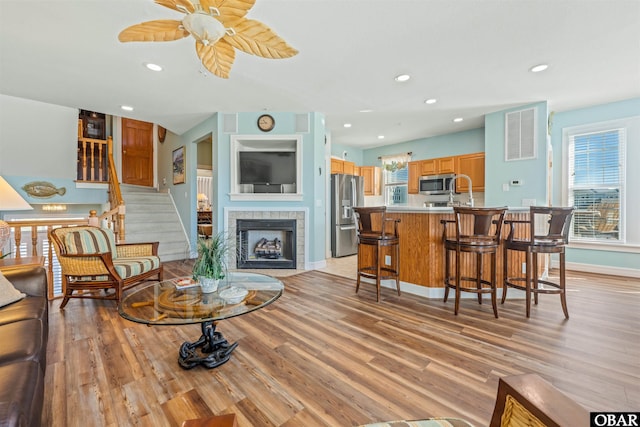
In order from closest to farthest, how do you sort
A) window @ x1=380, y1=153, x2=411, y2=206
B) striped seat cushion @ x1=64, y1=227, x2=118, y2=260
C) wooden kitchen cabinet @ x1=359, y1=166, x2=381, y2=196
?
striped seat cushion @ x1=64, y1=227, x2=118, y2=260 → window @ x1=380, y1=153, x2=411, y2=206 → wooden kitchen cabinet @ x1=359, y1=166, x2=381, y2=196

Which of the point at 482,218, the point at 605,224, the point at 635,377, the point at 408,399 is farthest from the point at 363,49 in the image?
the point at 605,224

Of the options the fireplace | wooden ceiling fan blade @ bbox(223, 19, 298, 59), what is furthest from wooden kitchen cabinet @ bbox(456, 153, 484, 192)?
wooden ceiling fan blade @ bbox(223, 19, 298, 59)

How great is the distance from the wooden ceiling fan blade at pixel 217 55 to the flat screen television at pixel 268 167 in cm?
238

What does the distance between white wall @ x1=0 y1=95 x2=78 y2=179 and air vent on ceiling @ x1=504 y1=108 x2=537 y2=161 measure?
8018 mm

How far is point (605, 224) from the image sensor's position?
4.21 metres

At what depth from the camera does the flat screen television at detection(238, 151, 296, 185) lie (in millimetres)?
4629

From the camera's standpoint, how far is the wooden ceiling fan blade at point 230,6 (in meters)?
1.59

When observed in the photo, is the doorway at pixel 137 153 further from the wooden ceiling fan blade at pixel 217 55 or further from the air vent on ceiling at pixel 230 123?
the wooden ceiling fan blade at pixel 217 55

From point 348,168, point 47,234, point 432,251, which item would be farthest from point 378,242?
point 47,234

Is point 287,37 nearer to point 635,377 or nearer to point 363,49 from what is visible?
point 363,49

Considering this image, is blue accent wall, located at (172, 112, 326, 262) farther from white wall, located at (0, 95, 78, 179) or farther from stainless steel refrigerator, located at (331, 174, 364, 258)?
white wall, located at (0, 95, 78, 179)

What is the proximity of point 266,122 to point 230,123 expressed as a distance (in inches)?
24.3

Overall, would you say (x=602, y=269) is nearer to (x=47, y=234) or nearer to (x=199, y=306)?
(x=199, y=306)

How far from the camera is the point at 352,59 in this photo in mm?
2863
